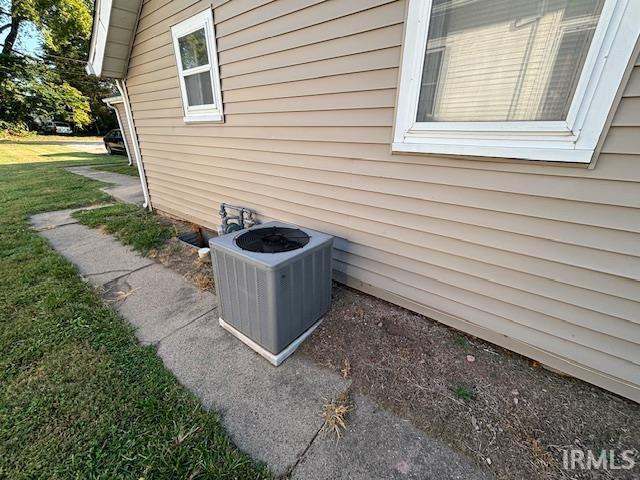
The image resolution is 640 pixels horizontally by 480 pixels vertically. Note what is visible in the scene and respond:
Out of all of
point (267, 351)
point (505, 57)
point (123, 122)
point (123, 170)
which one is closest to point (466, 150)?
point (505, 57)

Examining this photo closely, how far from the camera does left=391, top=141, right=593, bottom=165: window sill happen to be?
1.37 meters

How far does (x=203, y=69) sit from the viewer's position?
10.2 ft

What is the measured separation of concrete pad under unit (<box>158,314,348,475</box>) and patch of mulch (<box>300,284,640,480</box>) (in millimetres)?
214

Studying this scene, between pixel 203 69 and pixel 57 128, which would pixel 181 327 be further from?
pixel 57 128

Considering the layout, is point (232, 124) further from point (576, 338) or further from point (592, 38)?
point (576, 338)

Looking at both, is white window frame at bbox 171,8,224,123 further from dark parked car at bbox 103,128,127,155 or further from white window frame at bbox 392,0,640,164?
dark parked car at bbox 103,128,127,155

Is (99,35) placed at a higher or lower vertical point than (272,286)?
higher

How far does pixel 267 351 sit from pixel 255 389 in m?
0.25

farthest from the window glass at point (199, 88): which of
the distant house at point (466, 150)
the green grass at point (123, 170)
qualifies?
the green grass at point (123, 170)

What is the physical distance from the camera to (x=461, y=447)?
1.33 metres

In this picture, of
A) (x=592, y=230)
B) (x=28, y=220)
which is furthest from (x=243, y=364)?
(x=28, y=220)

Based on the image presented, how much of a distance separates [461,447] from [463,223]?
1259 millimetres

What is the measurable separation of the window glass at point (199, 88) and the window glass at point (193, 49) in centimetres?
12

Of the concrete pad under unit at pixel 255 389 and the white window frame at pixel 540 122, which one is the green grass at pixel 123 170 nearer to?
the concrete pad under unit at pixel 255 389
